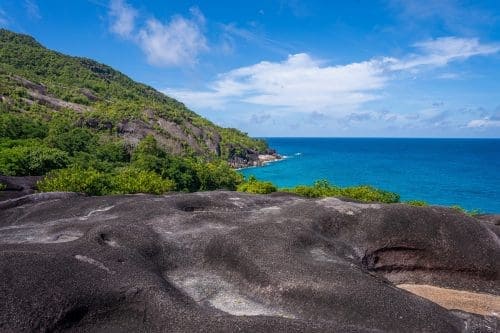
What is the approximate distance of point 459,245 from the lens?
2600 cm

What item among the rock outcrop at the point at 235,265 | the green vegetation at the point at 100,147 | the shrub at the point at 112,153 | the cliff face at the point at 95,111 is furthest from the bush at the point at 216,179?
the rock outcrop at the point at 235,265

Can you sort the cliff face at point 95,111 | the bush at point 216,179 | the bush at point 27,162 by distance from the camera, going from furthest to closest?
the cliff face at point 95,111
the bush at point 216,179
the bush at point 27,162

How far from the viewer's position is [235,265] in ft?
67.0

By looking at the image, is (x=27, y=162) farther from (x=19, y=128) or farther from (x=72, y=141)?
(x=19, y=128)

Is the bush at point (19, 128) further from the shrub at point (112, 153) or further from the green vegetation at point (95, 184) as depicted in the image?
the green vegetation at point (95, 184)

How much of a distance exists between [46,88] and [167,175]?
103799 millimetres

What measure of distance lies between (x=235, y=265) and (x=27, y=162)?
6082cm

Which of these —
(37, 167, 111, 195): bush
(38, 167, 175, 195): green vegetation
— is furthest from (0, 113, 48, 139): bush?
(37, 167, 111, 195): bush

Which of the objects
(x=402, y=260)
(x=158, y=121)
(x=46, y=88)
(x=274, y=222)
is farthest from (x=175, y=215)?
→ (x=46, y=88)

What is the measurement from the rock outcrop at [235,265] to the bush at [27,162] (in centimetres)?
3722

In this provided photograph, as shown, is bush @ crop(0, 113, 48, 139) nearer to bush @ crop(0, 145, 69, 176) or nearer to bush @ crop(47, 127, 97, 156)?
bush @ crop(47, 127, 97, 156)

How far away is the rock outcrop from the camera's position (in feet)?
49.4

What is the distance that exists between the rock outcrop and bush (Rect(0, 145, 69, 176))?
122 ft

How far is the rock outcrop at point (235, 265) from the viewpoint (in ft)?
49.4
